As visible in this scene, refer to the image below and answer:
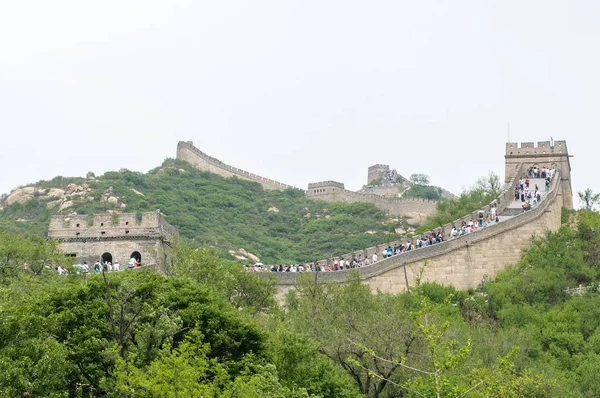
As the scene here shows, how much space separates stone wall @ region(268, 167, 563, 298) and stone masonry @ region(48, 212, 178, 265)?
5684 mm

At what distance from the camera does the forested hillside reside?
94.3 ft

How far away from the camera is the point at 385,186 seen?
127m

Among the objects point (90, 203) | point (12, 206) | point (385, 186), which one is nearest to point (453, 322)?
point (90, 203)

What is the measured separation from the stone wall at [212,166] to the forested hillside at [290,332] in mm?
57229

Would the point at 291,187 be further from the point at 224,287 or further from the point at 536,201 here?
the point at 224,287

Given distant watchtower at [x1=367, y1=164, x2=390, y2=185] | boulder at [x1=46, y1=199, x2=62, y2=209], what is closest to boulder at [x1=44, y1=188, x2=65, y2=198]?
boulder at [x1=46, y1=199, x2=62, y2=209]

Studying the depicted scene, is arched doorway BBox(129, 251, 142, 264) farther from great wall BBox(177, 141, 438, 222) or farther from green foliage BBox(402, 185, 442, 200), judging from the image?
green foliage BBox(402, 185, 442, 200)

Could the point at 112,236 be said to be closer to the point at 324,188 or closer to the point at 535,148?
the point at 535,148

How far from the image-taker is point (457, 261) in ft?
178

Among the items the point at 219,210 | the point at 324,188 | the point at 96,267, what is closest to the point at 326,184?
the point at 324,188

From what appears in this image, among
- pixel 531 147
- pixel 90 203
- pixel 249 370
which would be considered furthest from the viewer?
pixel 90 203

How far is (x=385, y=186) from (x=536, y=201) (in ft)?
226

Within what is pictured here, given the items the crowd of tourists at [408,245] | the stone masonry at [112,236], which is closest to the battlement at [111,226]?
A: the stone masonry at [112,236]

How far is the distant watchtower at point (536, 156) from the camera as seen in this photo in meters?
65.4
